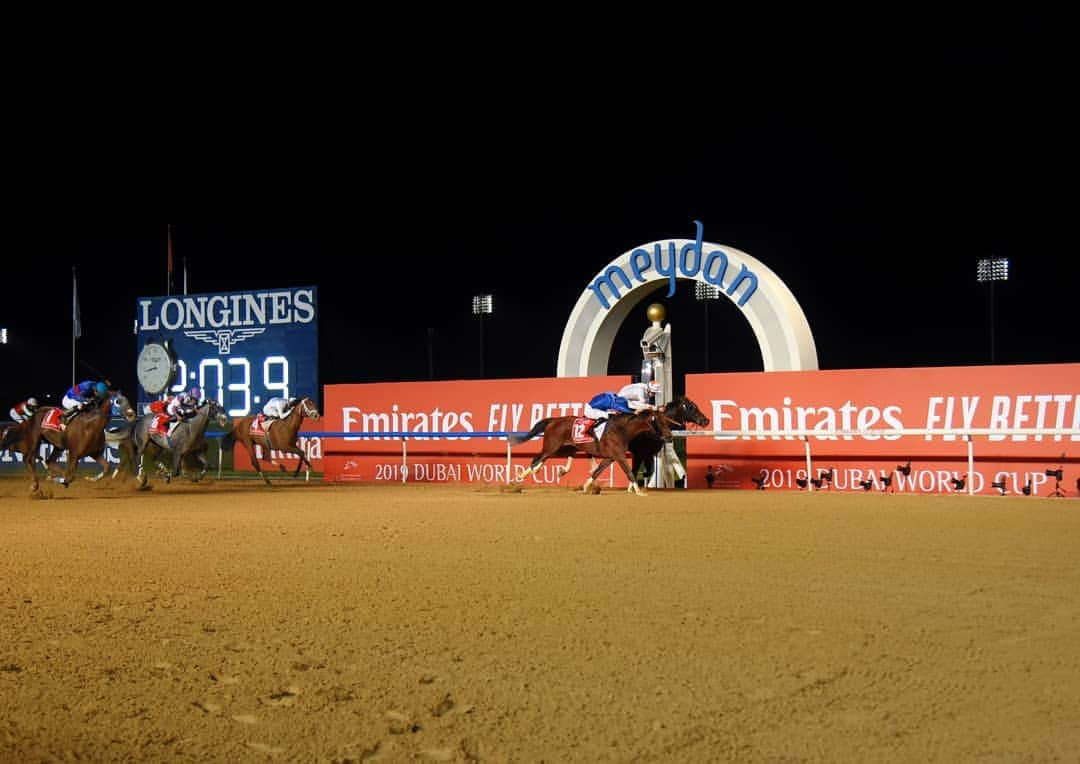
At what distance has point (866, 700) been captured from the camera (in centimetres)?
484

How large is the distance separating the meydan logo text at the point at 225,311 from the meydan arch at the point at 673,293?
6775 millimetres

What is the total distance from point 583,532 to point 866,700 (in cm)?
677

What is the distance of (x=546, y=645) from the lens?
5914 millimetres

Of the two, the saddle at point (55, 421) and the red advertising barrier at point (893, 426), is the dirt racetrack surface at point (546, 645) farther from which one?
the saddle at point (55, 421)

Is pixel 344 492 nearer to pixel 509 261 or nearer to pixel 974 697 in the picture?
pixel 974 697

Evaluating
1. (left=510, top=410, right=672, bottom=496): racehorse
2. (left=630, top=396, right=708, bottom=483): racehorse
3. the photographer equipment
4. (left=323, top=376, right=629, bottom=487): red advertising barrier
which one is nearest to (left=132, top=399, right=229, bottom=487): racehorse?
(left=323, top=376, right=629, bottom=487): red advertising barrier

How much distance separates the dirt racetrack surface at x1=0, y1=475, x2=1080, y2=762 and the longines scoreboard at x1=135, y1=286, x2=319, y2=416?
13.1m

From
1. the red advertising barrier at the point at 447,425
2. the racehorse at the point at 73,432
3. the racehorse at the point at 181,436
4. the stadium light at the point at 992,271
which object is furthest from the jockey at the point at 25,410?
the stadium light at the point at 992,271

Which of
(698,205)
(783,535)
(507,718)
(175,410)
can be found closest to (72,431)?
(175,410)

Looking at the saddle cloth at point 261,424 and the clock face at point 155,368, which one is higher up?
the clock face at point 155,368

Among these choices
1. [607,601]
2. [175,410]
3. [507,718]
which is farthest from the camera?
[175,410]

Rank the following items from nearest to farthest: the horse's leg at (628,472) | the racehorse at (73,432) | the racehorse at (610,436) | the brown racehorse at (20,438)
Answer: the horse's leg at (628,472) < the racehorse at (610,436) < the racehorse at (73,432) < the brown racehorse at (20,438)

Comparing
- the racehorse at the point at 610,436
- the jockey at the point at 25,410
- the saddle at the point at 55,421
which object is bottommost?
the racehorse at the point at 610,436

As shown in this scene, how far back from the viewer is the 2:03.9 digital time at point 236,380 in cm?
2483
